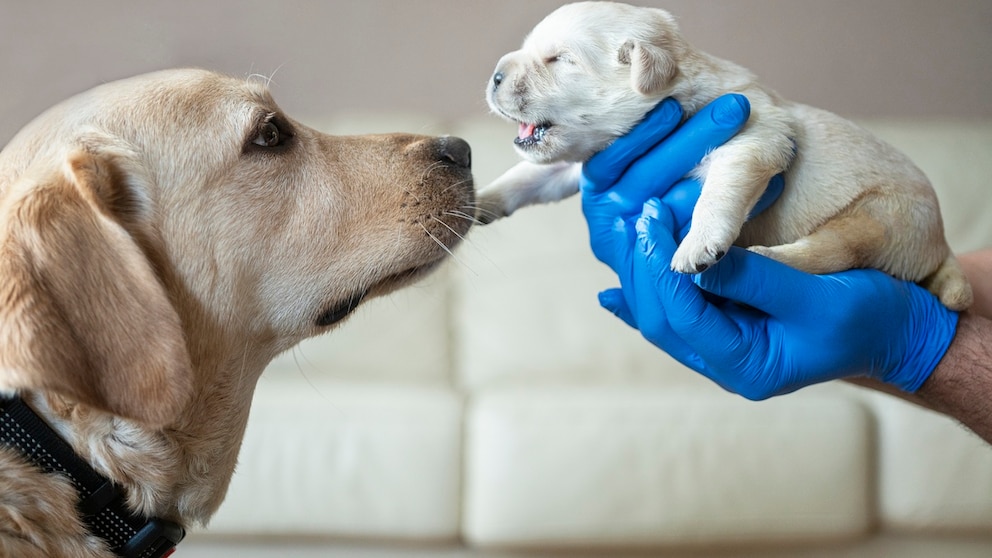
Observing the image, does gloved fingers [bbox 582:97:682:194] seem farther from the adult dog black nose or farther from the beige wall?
the beige wall

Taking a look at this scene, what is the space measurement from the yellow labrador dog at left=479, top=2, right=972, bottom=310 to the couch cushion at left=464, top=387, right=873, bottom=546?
1.07m

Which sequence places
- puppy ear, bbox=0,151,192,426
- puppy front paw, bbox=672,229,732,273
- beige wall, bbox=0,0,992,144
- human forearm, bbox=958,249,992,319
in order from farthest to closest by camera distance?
1. beige wall, bbox=0,0,992,144
2. human forearm, bbox=958,249,992,319
3. puppy front paw, bbox=672,229,732,273
4. puppy ear, bbox=0,151,192,426

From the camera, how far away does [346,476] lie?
2586 millimetres

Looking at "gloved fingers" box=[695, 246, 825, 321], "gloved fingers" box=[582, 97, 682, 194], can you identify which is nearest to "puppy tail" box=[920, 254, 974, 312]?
"gloved fingers" box=[695, 246, 825, 321]

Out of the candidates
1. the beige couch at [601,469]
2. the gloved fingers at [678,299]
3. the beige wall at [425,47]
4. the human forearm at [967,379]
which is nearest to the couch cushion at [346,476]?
the beige couch at [601,469]

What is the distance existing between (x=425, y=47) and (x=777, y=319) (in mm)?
2403

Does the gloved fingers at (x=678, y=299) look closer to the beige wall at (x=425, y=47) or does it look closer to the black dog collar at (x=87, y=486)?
the black dog collar at (x=87, y=486)

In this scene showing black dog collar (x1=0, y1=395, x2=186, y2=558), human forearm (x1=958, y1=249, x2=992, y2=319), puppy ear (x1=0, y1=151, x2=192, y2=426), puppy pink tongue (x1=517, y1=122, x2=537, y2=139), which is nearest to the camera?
puppy ear (x1=0, y1=151, x2=192, y2=426)

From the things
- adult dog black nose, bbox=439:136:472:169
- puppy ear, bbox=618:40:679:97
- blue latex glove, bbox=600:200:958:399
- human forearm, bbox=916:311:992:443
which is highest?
puppy ear, bbox=618:40:679:97

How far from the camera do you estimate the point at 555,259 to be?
10.7 feet

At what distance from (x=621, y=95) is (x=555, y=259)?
1.72 meters

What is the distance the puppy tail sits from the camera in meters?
1.69

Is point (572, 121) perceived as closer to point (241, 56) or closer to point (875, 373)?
point (875, 373)

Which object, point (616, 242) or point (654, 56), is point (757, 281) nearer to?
point (616, 242)
